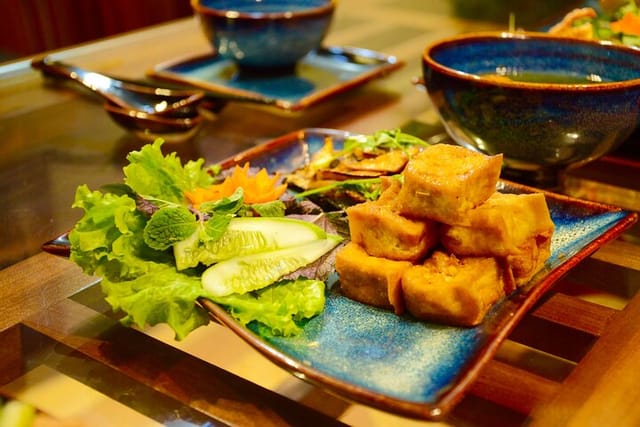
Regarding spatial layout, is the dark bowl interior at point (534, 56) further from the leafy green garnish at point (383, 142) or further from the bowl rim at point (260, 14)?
the bowl rim at point (260, 14)

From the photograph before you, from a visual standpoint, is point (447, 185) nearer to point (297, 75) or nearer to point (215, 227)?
point (215, 227)

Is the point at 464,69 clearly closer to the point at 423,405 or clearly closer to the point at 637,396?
the point at 637,396

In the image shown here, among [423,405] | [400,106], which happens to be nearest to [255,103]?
[400,106]

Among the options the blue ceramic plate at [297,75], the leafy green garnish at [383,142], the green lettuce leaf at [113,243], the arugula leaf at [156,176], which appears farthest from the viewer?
the blue ceramic plate at [297,75]

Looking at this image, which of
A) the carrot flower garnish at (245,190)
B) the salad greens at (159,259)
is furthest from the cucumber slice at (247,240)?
the carrot flower garnish at (245,190)

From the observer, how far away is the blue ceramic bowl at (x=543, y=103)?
1280 mm

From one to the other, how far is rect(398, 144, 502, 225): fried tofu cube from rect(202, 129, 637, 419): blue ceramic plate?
0.15 meters


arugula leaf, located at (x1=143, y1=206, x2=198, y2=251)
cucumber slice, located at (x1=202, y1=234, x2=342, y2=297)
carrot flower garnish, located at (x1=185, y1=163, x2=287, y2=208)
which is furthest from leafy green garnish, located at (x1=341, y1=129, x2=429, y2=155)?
arugula leaf, located at (x1=143, y1=206, x2=198, y2=251)

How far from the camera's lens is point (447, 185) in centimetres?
98

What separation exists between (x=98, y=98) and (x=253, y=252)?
1.09m

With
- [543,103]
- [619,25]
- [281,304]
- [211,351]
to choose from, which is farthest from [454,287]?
[619,25]

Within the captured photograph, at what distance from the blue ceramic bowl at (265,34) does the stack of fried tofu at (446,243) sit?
101 cm

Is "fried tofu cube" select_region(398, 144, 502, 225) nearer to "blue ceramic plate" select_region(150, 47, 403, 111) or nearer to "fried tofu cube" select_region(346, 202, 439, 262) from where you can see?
"fried tofu cube" select_region(346, 202, 439, 262)

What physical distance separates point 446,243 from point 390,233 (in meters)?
0.08
